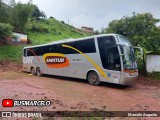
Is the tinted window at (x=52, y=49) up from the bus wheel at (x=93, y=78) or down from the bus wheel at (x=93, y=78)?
up

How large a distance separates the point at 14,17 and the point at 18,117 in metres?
26.4

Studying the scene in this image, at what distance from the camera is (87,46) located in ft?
41.5

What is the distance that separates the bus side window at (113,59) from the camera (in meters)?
10.9

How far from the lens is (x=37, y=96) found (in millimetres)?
8797

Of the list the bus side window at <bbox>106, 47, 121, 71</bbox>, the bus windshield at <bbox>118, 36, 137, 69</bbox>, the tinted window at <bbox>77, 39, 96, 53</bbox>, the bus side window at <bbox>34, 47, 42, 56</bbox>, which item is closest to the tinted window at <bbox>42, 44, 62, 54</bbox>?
the bus side window at <bbox>34, 47, 42, 56</bbox>

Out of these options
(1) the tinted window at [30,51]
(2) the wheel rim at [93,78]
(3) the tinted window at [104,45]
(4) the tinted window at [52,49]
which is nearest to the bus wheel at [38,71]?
(1) the tinted window at [30,51]

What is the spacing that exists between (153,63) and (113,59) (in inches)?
192

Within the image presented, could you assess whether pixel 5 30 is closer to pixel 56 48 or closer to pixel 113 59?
pixel 56 48

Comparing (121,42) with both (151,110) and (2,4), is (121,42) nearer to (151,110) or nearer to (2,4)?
(151,110)

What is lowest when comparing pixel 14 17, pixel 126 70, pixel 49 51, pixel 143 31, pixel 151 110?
pixel 151 110

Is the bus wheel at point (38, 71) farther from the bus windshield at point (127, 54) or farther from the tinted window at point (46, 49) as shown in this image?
the bus windshield at point (127, 54)

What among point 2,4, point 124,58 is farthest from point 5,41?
point 124,58

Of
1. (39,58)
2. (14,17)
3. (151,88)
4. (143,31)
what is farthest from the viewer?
(14,17)

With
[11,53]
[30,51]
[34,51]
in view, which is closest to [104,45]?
[34,51]
